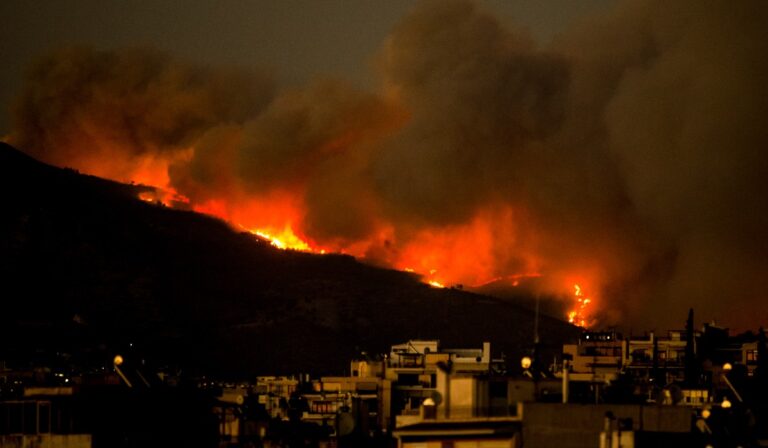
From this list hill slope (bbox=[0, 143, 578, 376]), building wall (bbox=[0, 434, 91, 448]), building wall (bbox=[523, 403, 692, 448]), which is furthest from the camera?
hill slope (bbox=[0, 143, 578, 376])

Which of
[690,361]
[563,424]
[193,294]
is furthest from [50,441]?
[193,294]

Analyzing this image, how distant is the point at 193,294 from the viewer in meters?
150

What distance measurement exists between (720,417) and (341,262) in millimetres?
112246

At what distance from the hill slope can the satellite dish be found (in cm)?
6316

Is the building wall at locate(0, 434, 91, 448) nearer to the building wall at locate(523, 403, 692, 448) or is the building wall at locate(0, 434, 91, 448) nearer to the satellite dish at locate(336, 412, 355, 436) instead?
the satellite dish at locate(336, 412, 355, 436)

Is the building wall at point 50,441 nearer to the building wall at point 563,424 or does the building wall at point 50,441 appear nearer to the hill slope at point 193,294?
the building wall at point 563,424

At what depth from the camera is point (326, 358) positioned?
126 metres

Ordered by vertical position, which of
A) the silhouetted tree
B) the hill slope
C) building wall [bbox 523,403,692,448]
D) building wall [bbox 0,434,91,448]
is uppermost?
the hill slope

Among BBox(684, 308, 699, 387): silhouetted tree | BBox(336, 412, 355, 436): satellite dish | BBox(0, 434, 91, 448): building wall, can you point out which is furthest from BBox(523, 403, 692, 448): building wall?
BBox(684, 308, 699, 387): silhouetted tree

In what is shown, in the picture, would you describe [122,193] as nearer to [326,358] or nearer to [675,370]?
[326,358]

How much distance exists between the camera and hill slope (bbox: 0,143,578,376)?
128250 millimetres

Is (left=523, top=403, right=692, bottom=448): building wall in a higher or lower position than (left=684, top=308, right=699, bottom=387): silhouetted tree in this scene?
lower

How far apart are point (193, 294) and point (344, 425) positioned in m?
101

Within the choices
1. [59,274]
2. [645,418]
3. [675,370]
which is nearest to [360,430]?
[645,418]
